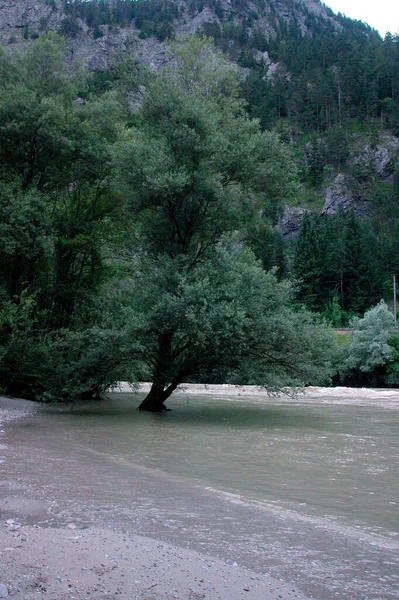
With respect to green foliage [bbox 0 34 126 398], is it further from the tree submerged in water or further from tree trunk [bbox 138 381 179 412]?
the tree submerged in water

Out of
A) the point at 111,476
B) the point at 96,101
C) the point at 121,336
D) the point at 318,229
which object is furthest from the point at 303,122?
the point at 111,476

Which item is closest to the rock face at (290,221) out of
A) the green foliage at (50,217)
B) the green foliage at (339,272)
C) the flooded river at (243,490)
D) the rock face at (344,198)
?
the rock face at (344,198)

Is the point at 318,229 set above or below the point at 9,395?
above

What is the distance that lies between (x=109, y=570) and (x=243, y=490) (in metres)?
3.85

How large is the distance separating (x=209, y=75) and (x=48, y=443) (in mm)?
15906

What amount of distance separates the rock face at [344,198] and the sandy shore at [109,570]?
105741 millimetres

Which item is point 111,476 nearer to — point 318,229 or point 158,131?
point 158,131

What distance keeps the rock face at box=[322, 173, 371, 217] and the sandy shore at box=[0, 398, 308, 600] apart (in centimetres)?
10574

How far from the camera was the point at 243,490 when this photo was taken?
8367 millimetres

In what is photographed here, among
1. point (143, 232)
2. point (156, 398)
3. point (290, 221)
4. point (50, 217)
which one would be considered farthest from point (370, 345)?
point (290, 221)

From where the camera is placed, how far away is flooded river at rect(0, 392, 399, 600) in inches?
216

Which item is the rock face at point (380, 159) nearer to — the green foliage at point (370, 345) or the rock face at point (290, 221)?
the rock face at point (290, 221)

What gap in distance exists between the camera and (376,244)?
7781 centimetres

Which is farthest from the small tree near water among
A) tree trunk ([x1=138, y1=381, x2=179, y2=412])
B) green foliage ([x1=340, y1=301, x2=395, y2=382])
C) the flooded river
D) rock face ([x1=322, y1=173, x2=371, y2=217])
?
rock face ([x1=322, y1=173, x2=371, y2=217])
